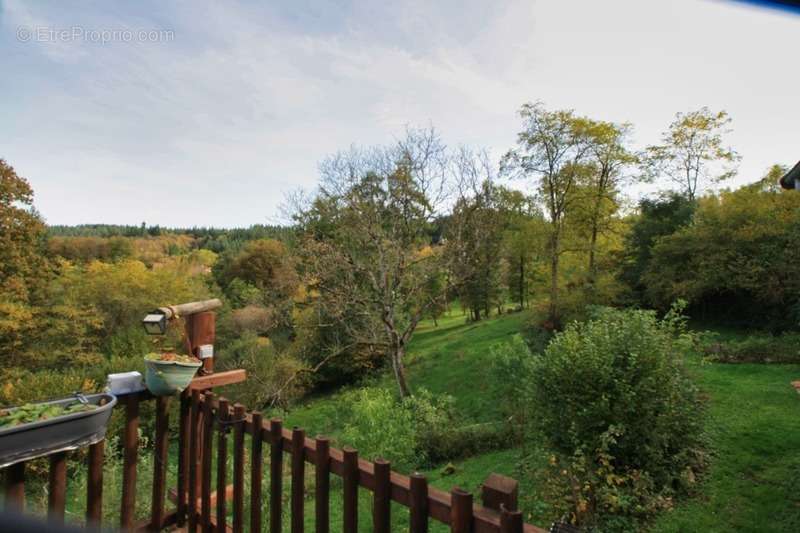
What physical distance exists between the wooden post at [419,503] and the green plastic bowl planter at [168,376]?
1.42 metres

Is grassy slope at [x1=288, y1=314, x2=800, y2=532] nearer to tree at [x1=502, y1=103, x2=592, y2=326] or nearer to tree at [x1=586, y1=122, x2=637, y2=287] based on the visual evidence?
tree at [x1=586, y1=122, x2=637, y2=287]

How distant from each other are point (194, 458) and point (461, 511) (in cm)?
173

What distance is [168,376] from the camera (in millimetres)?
2041

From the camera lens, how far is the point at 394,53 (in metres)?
8.08

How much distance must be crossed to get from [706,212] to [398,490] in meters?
13.2

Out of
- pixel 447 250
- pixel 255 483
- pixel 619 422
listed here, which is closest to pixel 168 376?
pixel 255 483

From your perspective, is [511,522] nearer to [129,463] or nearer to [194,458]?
[194,458]

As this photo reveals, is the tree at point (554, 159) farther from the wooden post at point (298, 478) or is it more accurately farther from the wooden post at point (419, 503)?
the wooden post at point (419, 503)

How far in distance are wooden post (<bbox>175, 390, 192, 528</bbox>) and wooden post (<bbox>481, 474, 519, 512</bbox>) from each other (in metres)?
1.84

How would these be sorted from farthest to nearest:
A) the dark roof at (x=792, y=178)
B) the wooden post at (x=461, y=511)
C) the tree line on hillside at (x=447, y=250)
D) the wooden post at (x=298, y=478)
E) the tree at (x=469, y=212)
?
1. the tree at (x=469, y=212)
2. the tree line on hillside at (x=447, y=250)
3. the dark roof at (x=792, y=178)
4. the wooden post at (x=298, y=478)
5. the wooden post at (x=461, y=511)

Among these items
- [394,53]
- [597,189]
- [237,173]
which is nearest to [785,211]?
[597,189]

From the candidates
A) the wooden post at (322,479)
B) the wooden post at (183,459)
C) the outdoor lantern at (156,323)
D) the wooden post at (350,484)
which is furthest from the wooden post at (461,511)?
the outdoor lantern at (156,323)

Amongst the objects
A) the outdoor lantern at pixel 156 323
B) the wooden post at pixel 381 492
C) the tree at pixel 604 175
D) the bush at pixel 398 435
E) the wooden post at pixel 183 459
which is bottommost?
the bush at pixel 398 435

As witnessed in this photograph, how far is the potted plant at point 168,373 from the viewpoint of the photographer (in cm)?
203
